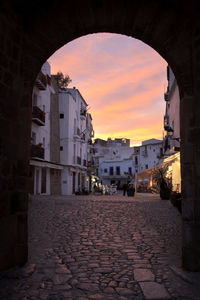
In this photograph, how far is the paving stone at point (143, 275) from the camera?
11.9 ft

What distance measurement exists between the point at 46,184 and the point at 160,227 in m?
20.3

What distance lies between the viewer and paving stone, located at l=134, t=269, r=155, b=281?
3635 mm

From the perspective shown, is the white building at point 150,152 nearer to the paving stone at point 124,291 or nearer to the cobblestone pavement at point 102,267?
the cobblestone pavement at point 102,267

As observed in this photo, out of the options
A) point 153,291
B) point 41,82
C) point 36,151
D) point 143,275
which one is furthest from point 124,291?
point 41,82

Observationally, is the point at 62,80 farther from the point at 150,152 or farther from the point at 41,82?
the point at 150,152

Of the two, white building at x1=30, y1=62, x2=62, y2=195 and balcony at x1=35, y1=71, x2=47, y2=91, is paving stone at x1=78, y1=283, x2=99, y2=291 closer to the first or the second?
white building at x1=30, y1=62, x2=62, y2=195

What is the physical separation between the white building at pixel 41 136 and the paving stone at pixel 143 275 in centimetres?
1774

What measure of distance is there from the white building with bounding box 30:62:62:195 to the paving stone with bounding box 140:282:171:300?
18215 mm

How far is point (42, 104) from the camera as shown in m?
25.3

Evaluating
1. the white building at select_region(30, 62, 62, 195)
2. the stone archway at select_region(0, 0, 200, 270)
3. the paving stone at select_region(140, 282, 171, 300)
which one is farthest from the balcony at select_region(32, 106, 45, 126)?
the paving stone at select_region(140, 282, 171, 300)

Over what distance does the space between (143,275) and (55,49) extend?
354 centimetres

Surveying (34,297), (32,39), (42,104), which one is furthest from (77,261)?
(42,104)

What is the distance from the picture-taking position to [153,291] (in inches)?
128

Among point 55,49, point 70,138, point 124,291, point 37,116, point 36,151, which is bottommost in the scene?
point 124,291
